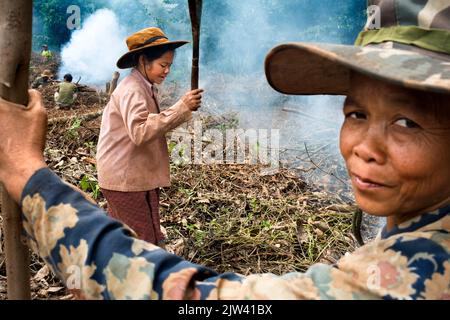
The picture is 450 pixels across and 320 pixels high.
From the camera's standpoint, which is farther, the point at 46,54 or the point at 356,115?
the point at 46,54

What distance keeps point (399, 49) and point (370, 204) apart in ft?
1.22

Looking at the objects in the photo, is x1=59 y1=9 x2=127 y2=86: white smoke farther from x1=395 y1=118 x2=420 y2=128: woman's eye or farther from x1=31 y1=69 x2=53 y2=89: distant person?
x1=395 y1=118 x2=420 y2=128: woman's eye

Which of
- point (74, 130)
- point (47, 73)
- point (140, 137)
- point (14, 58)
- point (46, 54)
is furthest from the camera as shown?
point (46, 54)

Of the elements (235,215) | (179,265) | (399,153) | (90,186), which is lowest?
(235,215)

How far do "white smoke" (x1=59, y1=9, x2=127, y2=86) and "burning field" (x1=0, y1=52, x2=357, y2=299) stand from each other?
461 centimetres

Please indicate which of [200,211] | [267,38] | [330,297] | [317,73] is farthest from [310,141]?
[330,297]

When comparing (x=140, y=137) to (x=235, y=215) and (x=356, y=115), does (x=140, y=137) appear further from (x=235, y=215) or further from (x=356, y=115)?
(x=356, y=115)

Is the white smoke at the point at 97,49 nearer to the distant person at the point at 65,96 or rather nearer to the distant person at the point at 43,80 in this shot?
the distant person at the point at 43,80

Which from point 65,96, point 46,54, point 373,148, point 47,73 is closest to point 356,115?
point 373,148

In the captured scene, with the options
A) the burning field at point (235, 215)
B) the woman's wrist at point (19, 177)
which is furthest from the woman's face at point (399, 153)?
the burning field at point (235, 215)

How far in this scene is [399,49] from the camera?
1.04 meters

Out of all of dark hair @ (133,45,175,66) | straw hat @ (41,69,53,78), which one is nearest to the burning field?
dark hair @ (133,45,175,66)

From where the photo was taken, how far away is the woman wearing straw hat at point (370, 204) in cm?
97

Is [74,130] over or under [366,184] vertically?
under
